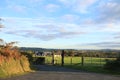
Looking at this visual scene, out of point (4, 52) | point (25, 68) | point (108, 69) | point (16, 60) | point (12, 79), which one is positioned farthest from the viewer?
point (108, 69)

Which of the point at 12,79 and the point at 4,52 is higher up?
the point at 4,52

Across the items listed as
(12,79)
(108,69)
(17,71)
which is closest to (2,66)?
(17,71)

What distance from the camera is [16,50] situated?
36.6 meters

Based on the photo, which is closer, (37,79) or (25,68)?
(37,79)

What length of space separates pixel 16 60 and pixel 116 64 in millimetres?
15850

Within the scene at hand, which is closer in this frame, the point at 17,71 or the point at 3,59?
the point at 3,59

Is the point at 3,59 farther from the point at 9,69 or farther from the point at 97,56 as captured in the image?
the point at 97,56

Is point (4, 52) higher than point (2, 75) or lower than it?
higher

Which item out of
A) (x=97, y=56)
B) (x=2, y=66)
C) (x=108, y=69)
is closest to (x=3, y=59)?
(x=2, y=66)

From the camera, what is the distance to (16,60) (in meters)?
35.2

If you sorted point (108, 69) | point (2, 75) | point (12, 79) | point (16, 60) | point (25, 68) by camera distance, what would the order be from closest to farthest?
point (12, 79)
point (2, 75)
point (16, 60)
point (25, 68)
point (108, 69)

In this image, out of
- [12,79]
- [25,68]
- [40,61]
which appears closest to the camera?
[12,79]

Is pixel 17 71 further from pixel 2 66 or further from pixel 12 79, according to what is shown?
pixel 12 79

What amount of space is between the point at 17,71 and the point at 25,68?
13.5 feet
